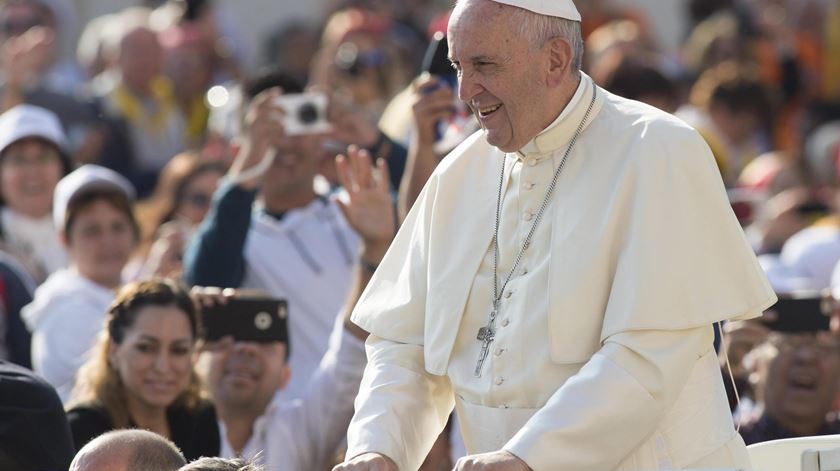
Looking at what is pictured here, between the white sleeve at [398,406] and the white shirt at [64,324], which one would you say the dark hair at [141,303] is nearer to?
the white shirt at [64,324]

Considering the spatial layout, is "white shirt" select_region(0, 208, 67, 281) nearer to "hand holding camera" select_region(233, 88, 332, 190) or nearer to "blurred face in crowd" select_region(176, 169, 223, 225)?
"blurred face in crowd" select_region(176, 169, 223, 225)

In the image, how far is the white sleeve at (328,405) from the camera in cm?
596

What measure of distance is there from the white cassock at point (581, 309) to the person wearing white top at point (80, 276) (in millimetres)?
2577

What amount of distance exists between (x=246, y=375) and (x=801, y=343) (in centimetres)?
214

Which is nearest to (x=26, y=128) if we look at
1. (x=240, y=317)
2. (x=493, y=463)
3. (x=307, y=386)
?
(x=240, y=317)

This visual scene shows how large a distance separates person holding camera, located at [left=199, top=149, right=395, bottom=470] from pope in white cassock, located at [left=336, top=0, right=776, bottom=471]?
5.76 feet

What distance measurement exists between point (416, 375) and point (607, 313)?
561mm

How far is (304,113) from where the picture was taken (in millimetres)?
7035

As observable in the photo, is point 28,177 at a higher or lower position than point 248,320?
higher

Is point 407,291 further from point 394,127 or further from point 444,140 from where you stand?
point 394,127

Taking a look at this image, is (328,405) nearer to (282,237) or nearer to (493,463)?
(282,237)

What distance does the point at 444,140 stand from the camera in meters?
6.63

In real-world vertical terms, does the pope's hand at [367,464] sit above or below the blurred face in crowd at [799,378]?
above

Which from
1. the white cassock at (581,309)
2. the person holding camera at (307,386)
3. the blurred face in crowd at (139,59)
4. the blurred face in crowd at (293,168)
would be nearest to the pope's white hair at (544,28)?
the white cassock at (581,309)
